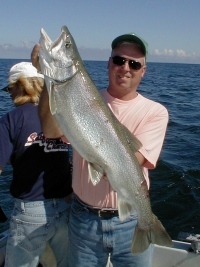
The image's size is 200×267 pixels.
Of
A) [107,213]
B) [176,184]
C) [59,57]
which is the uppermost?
[59,57]

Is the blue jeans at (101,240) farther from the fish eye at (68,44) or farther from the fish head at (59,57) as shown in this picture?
the fish eye at (68,44)

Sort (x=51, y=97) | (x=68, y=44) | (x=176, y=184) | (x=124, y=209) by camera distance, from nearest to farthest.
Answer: (x=51, y=97)
(x=68, y=44)
(x=124, y=209)
(x=176, y=184)

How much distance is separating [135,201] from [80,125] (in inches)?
35.6

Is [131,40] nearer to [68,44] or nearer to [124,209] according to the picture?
[68,44]

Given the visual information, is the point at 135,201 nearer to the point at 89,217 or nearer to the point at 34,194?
the point at 89,217

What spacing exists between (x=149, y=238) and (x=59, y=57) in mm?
1858

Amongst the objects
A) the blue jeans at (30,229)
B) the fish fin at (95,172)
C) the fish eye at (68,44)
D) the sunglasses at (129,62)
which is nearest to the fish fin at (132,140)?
the fish fin at (95,172)

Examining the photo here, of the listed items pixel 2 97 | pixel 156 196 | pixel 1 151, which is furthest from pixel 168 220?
pixel 2 97

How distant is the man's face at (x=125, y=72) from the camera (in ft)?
10.5

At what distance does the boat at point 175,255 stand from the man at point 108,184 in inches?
33.8

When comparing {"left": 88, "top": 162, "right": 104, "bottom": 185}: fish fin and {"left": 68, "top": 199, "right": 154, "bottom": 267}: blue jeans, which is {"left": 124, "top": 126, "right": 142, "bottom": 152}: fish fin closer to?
{"left": 88, "top": 162, "right": 104, "bottom": 185}: fish fin

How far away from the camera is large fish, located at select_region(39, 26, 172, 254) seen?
2.68 metres

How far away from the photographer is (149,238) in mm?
3098

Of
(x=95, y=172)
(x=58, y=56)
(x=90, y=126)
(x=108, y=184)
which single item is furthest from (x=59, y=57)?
(x=108, y=184)
